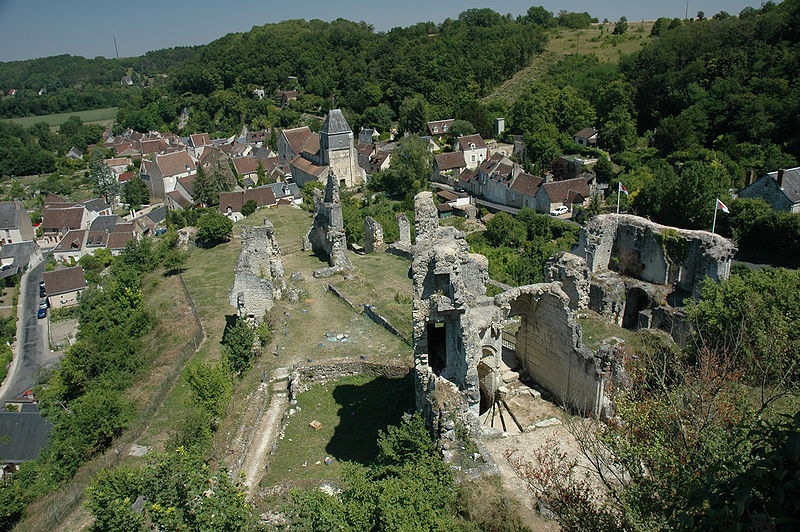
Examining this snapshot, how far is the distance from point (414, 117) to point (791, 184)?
5769cm

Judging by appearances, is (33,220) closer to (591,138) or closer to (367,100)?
(367,100)

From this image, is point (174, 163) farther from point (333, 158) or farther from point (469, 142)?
point (469, 142)

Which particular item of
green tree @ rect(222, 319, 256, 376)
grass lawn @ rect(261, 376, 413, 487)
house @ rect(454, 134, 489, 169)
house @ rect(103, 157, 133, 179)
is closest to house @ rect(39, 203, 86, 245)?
house @ rect(103, 157, 133, 179)

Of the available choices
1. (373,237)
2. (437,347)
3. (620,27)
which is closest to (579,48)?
(620,27)

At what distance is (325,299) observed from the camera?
26.1m

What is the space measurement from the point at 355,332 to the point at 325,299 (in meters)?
4.18

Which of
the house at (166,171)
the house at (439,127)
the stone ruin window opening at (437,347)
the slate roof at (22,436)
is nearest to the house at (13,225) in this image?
the house at (166,171)

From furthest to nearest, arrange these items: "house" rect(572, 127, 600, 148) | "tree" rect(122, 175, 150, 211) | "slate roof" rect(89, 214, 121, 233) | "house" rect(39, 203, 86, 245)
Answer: "tree" rect(122, 175, 150, 211) → "house" rect(572, 127, 600, 148) → "house" rect(39, 203, 86, 245) → "slate roof" rect(89, 214, 121, 233)

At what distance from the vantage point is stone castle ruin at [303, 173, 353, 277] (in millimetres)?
29859

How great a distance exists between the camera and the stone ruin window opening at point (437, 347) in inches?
627

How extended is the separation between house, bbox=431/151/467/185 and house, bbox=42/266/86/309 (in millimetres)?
41208

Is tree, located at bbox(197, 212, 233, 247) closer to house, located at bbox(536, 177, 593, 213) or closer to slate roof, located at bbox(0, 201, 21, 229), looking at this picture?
house, located at bbox(536, 177, 593, 213)

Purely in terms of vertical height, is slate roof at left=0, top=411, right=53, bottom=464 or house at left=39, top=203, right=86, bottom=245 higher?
house at left=39, top=203, right=86, bottom=245

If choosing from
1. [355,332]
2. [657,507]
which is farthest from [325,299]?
[657,507]
